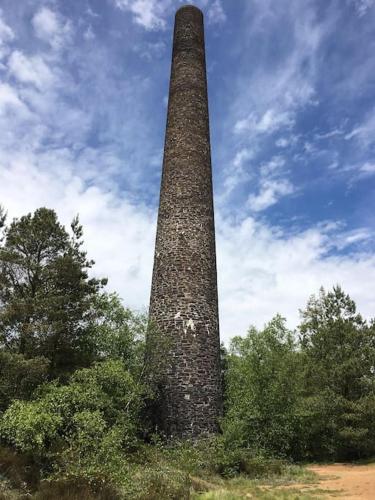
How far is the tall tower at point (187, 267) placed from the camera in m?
16.8

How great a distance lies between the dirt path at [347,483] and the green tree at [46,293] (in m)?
7.81

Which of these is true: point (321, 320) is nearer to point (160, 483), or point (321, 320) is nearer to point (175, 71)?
point (175, 71)

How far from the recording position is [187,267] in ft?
60.7

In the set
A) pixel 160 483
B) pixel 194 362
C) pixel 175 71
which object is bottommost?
pixel 160 483

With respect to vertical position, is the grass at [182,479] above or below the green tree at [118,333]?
below

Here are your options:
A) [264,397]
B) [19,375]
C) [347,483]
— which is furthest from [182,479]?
[264,397]

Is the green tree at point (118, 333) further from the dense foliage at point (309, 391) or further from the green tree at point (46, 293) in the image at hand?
the dense foliage at point (309, 391)

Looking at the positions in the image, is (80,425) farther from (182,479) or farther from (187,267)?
(187,267)

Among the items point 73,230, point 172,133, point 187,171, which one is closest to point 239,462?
point 73,230

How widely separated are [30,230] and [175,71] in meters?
11.6

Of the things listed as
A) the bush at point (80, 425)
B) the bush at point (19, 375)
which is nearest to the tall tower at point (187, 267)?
the bush at point (80, 425)

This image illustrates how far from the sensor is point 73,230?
16188mm

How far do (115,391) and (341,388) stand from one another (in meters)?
12.0

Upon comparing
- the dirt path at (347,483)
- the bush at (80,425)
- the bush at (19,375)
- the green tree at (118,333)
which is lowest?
the dirt path at (347,483)
